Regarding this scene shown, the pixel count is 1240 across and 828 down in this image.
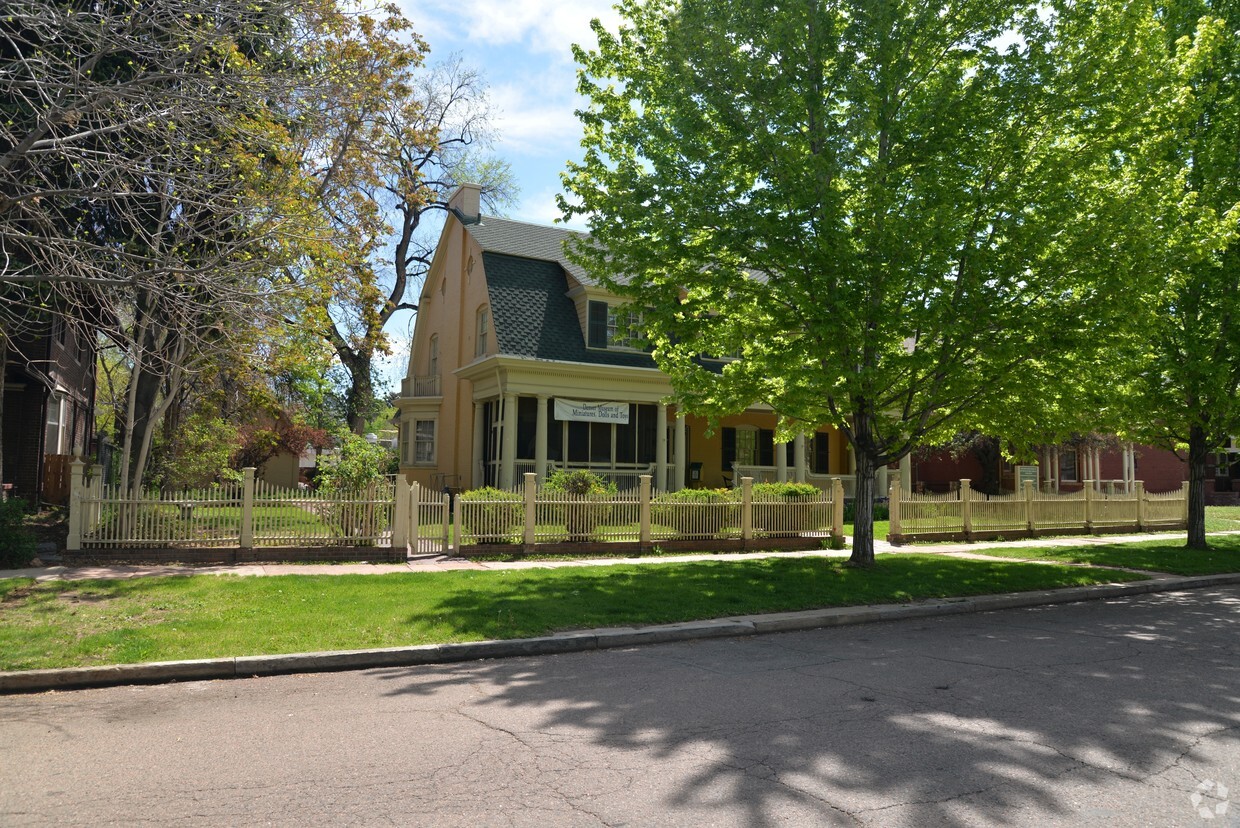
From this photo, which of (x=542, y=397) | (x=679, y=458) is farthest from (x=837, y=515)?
(x=542, y=397)

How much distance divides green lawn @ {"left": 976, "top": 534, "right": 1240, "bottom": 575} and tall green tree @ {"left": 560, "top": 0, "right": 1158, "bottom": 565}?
4.84 metres

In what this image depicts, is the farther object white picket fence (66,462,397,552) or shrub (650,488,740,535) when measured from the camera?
shrub (650,488,740,535)

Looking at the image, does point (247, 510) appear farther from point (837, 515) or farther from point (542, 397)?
point (837, 515)

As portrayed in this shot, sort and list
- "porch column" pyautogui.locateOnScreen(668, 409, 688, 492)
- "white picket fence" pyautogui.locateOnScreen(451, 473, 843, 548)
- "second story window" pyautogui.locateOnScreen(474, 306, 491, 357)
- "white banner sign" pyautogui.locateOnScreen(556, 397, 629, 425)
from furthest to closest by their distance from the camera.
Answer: "second story window" pyautogui.locateOnScreen(474, 306, 491, 357) < "porch column" pyautogui.locateOnScreen(668, 409, 688, 492) < "white banner sign" pyautogui.locateOnScreen(556, 397, 629, 425) < "white picket fence" pyautogui.locateOnScreen(451, 473, 843, 548)

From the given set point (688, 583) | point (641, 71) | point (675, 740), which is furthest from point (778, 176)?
point (675, 740)

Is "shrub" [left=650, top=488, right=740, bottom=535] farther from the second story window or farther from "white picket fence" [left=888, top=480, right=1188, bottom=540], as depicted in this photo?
the second story window

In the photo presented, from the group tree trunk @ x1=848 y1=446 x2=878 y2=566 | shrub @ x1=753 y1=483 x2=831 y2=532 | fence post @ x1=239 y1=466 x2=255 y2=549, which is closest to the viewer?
fence post @ x1=239 y1=466 x2=255 y2=549

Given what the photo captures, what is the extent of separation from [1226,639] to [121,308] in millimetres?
16847

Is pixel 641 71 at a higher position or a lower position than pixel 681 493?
higher

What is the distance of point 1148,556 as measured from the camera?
693 inches

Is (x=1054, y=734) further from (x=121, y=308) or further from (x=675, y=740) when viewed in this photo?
(x=121, y=308)

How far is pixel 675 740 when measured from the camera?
18.7 ft

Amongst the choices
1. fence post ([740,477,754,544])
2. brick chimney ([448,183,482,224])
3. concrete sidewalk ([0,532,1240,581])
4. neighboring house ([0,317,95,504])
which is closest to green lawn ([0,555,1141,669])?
concrete sidewalk ([0,532,1240,581])

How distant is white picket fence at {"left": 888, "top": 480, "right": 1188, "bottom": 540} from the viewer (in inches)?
789
